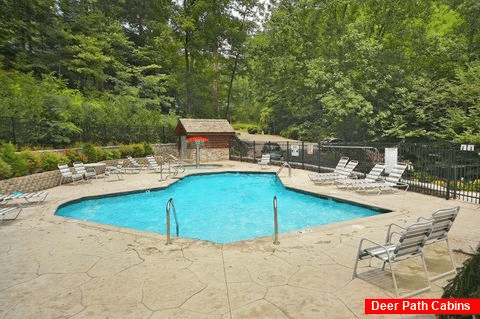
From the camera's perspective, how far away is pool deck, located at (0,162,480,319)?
391 centimetres

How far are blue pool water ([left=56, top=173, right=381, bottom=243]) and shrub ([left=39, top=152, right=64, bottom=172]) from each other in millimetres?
4012

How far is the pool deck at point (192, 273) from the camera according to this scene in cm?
391

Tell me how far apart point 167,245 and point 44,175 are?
10800 millimetres

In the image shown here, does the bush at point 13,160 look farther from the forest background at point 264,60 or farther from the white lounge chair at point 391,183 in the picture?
the white lounge chair at point 391,183

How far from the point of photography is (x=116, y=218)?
35.7ft

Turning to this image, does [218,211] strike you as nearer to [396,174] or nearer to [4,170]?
[396,174]

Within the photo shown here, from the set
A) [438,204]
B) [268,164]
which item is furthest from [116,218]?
[268,164]

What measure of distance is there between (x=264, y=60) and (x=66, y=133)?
2144cm

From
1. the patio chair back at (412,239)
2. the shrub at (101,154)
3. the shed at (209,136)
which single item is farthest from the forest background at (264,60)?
the patio chair back at (412,239)

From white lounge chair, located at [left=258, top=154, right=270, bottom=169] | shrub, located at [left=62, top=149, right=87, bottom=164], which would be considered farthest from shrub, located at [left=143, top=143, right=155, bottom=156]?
white lounge chair, located at [left=258, top=154, right=270, bottom=169]

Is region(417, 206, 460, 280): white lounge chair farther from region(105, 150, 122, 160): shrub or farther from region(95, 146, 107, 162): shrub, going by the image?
region(105, 150, 122, 160): shrub

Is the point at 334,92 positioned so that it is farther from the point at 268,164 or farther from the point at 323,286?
the point at 323,286

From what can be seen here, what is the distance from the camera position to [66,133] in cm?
1788

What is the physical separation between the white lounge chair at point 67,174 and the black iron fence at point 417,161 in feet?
41.3
